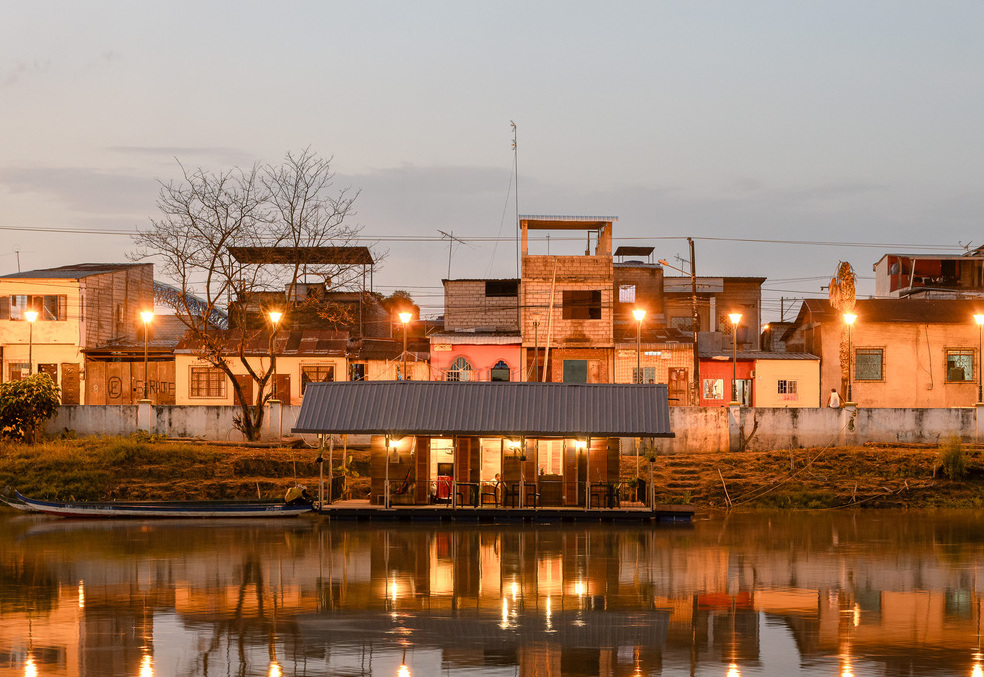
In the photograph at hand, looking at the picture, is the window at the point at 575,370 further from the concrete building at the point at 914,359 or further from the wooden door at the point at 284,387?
the wooden door at the point at 284,387

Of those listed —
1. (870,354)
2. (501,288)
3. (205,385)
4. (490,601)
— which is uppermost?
(501,288)

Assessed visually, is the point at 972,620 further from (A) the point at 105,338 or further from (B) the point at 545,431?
(A) the point at 105,338

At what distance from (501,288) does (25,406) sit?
2416 cm

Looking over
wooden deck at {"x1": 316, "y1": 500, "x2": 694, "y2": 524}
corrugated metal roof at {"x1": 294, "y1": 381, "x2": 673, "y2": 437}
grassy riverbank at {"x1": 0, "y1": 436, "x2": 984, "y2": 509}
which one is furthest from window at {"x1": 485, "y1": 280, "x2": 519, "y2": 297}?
Result: wooden deck at {"x1": 316, "y1": 500, "x2": 694, "y2": 524}

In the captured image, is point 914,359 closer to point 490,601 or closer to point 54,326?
point 490,601

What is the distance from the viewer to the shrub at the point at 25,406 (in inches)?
1617

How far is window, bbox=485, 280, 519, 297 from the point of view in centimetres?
5653

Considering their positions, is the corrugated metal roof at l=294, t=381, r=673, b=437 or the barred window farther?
the barred window

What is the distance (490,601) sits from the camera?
2031cm

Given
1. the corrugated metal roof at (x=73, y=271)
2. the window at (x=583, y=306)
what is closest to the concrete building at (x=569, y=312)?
the window at (x=583, y=306)

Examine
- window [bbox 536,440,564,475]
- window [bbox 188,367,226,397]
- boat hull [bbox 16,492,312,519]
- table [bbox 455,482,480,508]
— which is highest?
window [bbox 188,367,226,397]

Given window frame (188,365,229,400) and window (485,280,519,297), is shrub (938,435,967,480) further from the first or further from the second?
window frame (188,365,229,400)

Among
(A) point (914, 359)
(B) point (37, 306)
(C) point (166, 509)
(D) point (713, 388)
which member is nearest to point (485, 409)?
(C) point (166, 509)

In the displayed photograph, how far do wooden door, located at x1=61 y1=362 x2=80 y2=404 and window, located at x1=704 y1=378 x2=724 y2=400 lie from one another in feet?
99.1
